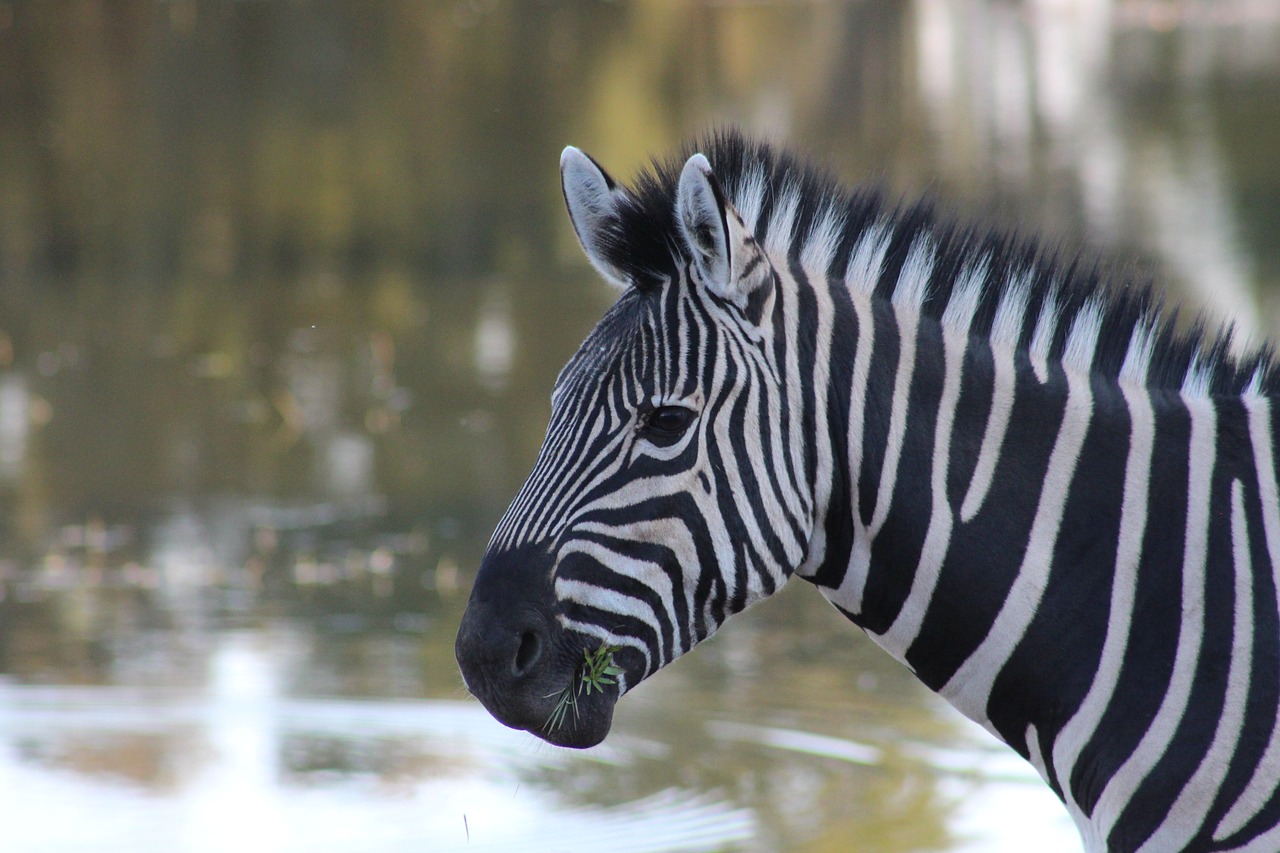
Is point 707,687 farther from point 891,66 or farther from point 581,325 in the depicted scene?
point 891,66

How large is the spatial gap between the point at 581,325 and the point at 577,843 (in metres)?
6.43

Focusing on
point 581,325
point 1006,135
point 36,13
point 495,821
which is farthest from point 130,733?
point 36,13

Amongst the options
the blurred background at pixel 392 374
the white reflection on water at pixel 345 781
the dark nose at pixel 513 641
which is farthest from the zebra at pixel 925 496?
the white reflection on water at pixel 345 781

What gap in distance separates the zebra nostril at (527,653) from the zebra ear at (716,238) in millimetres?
638

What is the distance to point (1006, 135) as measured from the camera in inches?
685

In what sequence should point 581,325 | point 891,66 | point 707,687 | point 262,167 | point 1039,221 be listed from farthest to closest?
point 891,66 < point 262,167 < point 1039,221 < point 581,325 < point 707,687

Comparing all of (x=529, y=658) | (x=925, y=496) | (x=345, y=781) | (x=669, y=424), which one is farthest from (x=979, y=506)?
(x=345, y=781)

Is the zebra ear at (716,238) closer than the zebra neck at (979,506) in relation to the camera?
Yes

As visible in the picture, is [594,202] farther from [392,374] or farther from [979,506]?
[392,374]

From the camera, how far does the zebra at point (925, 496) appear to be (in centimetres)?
265

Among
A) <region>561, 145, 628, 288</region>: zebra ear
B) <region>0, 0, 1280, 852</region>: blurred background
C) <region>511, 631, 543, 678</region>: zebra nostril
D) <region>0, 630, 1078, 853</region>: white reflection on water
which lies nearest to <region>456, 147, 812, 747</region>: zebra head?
<region>511, 631, 543, 678</region>: zebra nostril

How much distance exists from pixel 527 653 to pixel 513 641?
42mm

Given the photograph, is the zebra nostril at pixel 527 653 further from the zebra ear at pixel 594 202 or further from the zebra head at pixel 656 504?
the zebra ear at pixel 594 202

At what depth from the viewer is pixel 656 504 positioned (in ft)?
8.74
